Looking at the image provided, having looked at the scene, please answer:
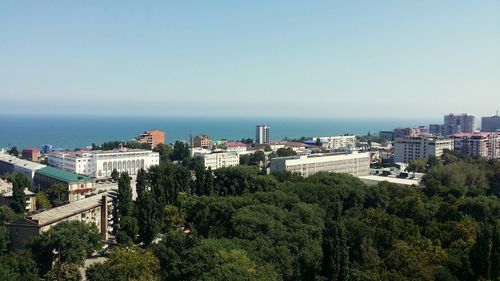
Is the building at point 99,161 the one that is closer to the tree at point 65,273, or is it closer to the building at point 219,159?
the building at point 219,159

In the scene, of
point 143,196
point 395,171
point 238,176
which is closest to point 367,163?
point 395,171

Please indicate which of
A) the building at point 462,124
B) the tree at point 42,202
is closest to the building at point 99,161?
the tree at point 42,202

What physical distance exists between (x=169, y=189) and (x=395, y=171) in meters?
17.2

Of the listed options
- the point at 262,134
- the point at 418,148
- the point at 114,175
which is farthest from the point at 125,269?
the point at 262,134

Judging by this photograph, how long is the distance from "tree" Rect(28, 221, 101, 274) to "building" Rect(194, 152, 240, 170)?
2127 cm

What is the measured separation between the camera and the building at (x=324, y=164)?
26.5m

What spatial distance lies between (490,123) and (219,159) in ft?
163

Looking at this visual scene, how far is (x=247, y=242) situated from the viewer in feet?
33.9

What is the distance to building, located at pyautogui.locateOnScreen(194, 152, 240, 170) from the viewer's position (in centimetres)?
3306

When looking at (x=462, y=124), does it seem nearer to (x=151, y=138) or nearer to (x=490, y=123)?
(x=490, y=123)

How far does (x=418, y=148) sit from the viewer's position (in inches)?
1403

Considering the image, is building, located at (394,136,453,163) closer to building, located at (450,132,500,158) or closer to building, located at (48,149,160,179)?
building, located at (450,132,500,158)

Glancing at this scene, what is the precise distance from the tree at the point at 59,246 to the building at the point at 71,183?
7.85 meters

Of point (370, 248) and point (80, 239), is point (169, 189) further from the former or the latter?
point (370, 248)
